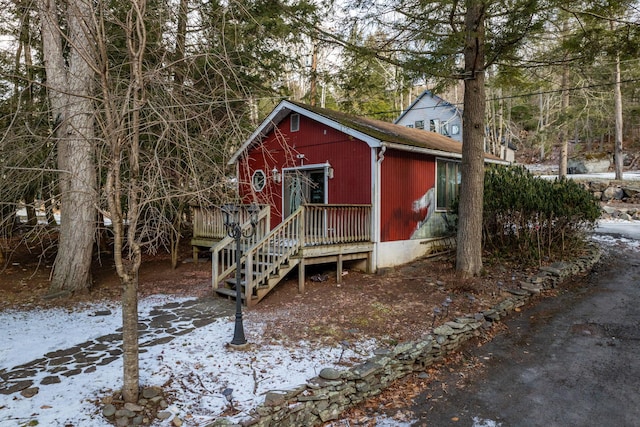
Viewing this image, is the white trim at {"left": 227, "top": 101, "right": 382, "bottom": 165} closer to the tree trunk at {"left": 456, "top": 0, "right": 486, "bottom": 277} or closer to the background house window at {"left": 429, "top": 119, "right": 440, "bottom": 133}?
the tree trunk at {"left": 456, "top": 0, "right": 486, "bottom": 277}

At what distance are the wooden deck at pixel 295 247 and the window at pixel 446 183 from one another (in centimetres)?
316

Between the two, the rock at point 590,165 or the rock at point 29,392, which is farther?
the rock at point 590,165

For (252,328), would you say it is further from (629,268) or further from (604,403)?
(629,268)

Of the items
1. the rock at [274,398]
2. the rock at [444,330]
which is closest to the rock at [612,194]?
the rock at [444,330]

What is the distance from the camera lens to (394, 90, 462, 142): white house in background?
24656mm

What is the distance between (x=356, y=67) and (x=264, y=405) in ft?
21.0

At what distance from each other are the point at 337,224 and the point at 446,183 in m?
4.66

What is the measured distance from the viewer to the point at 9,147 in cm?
594

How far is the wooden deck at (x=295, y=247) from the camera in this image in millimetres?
6762

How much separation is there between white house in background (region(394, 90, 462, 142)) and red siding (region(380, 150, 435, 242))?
1559 centimetres

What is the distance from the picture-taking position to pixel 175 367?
13.9 feet

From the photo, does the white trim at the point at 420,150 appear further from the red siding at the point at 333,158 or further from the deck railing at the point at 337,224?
the deck railing at the point at 337,224

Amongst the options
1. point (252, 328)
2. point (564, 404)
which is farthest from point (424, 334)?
point (252, 328)

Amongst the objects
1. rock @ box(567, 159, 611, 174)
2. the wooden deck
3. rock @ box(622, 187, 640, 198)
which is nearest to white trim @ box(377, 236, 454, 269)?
the wooden deck
